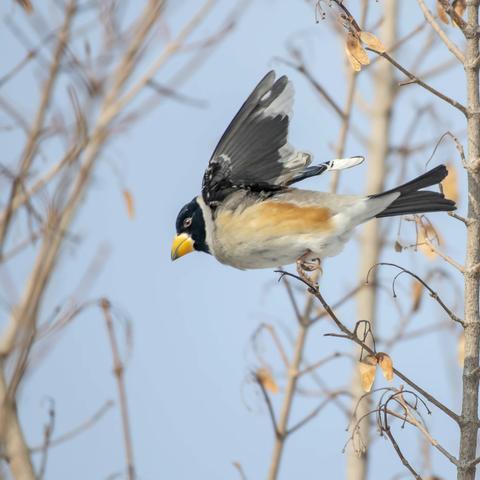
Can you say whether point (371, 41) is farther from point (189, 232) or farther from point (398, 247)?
point (189, 232)

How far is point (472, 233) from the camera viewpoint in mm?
2494

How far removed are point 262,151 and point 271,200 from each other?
0.68ft

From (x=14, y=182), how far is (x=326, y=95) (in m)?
1.98

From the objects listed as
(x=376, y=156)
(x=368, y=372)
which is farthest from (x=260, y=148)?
(x=376, y=156)

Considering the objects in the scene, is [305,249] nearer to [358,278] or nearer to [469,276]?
[469,276]

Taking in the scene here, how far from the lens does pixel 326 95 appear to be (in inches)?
163

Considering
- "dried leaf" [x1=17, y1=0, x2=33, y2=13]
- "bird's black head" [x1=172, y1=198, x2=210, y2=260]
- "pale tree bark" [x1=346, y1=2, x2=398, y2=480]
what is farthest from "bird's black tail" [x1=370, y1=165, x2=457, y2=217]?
"pale tree bark" [x1=346, y1=2, x2=398, y2=480]

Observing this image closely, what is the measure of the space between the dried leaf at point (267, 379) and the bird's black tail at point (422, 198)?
0.93m

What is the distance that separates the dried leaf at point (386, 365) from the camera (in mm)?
2371

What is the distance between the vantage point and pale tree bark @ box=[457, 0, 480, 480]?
2.44 metres

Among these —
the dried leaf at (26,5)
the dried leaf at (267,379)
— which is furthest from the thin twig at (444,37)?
the dried leaf at (267,379)

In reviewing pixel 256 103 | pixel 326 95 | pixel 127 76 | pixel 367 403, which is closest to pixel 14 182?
pixel 127 76

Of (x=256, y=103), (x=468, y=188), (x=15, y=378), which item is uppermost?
(x=256, y=103)

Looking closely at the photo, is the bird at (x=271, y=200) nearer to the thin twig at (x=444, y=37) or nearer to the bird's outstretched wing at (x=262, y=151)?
the bird's outstretched wing at (x=262, y=151)
